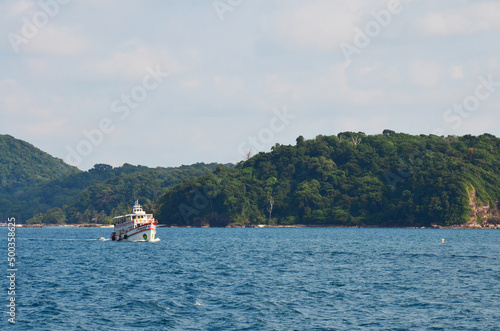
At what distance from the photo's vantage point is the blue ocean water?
3909cm

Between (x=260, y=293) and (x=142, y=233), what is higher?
(x=142, y=233)

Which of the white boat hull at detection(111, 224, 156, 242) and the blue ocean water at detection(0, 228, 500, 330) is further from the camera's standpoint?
the white boat hull at detection(111, 224, 156, 242)

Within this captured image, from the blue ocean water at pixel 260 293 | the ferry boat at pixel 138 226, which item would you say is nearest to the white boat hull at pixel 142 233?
the ferry boat at pixel 138 226

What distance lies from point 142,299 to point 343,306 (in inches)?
690

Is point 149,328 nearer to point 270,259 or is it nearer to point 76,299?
point 76,299

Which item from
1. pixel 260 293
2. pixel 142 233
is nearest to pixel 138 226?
pixel 142 233

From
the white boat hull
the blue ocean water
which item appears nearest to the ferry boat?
the white boat hull

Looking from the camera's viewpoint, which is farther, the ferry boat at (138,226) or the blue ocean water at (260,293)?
the ferry boat at (138,226)

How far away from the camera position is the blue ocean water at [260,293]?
39094mm

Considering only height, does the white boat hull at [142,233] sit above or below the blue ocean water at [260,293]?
above

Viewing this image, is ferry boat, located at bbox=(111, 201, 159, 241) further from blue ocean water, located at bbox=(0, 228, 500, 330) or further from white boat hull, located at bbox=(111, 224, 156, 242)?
blue ocean water, located at bbox=(0, 228, 500, 330)

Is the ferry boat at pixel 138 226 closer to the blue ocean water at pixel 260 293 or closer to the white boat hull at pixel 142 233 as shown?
the white boat hull at pixel 142 233

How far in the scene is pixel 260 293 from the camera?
1989 inches

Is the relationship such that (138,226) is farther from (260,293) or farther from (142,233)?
(260,293)
